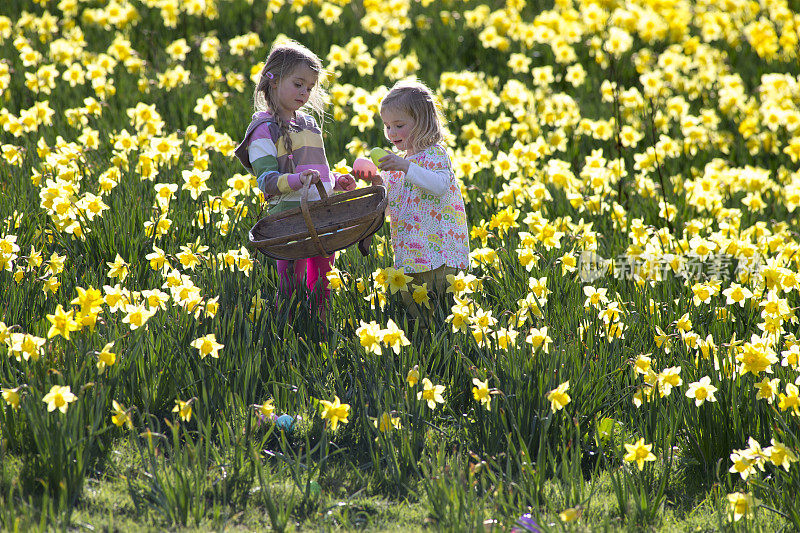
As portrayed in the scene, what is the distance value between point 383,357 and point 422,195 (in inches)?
29.6

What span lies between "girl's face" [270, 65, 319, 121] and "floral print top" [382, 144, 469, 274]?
1.68 ft

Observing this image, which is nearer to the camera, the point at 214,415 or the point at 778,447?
the point at 778,447

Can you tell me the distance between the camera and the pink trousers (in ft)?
11.1

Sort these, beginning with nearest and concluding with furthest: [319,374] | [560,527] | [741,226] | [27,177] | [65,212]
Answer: [560,527] → [319,374] → [65,212] → [27,177] → [741,226]

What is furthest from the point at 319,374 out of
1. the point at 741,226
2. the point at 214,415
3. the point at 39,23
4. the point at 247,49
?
the point at 39,23

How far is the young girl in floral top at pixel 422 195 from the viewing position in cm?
319

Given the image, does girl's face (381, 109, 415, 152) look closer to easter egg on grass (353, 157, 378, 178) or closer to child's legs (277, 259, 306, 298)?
easter egg on grass (353, 157, 378, 178)

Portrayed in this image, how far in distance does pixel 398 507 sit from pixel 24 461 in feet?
3.83

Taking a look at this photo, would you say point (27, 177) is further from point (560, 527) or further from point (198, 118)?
point (560, 527)

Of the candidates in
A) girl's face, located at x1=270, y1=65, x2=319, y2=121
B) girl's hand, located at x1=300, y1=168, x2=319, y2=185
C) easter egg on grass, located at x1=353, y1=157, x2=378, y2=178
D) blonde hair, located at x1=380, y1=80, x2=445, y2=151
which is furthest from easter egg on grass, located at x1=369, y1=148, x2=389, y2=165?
girl's face, located at x1=270, y1=65, x2=319, y2=121

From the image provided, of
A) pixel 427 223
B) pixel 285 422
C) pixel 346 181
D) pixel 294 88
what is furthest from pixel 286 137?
pixel 285 422

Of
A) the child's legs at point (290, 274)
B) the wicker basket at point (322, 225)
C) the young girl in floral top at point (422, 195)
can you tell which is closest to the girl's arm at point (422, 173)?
the young girl in floral top at point (422, 195)

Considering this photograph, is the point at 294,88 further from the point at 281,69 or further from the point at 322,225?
the point at 322,225

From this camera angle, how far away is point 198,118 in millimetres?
5840
